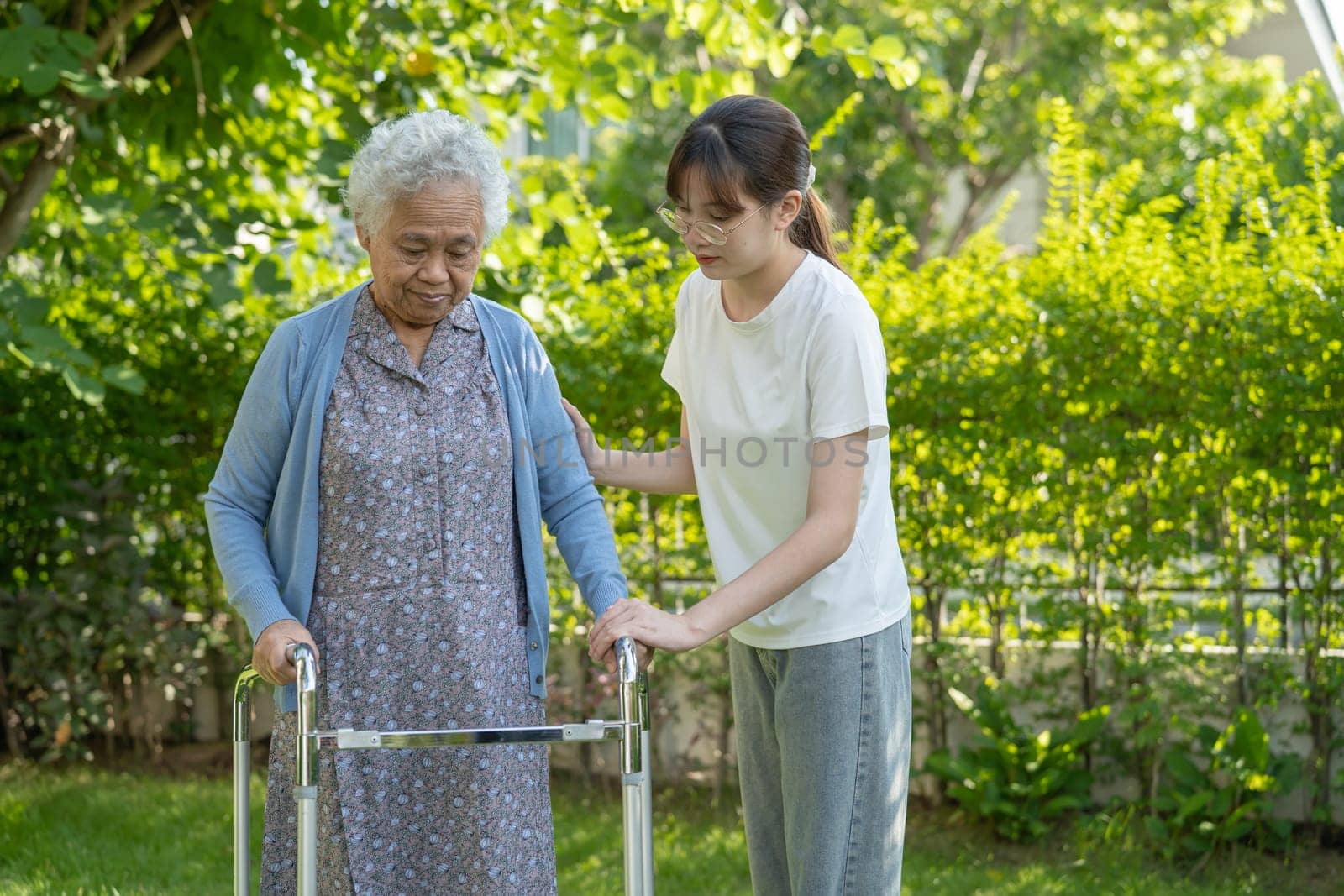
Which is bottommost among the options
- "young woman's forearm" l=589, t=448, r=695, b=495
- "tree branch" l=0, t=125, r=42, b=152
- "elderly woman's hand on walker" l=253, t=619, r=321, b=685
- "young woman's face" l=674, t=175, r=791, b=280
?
"elderly woman's hand on walker" l=253, t=619, r=321, b=685

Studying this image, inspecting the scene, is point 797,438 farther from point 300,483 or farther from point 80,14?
point 80,14

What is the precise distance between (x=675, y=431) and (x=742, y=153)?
2.92 m

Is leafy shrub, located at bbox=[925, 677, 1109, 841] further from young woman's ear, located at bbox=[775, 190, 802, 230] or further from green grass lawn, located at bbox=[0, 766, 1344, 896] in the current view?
young woman's ear, located at bbox=[775, 190, 802, 230]

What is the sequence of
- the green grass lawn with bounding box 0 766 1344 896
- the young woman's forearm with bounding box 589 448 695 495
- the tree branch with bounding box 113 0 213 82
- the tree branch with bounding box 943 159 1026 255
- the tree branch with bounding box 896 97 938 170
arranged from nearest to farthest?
1. the young woman's forearm with bounding box 589 448 695 495
2. the green grass lawn with bounding box 0 766 1344 896
3. the tree branch with bounding box 113 0 213 82
4. the tree branch with bounding box 896 97 938 170
5. the tree branch with bounding box 943 159 1026 255

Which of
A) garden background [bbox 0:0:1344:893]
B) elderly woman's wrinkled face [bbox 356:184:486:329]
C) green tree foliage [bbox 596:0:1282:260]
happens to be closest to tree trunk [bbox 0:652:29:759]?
garden background [bbox 0:0:1344:893]

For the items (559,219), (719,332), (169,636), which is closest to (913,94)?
(559,219)

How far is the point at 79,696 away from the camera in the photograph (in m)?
5.39

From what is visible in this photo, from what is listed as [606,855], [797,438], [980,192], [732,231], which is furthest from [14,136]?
[980,192]

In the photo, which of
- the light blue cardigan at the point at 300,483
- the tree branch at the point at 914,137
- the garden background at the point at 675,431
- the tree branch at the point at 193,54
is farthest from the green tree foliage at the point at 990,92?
the light blue cardigan at the point at 300,483

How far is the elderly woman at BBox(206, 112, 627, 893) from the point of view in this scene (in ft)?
6.79

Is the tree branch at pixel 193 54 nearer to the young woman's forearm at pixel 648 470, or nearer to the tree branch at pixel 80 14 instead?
the tree branch at pixel 80 14

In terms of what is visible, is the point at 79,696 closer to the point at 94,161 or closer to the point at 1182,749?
the point at 94,161

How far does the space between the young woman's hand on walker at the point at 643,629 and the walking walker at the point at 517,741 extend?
2cm

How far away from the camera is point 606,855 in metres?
4.37
